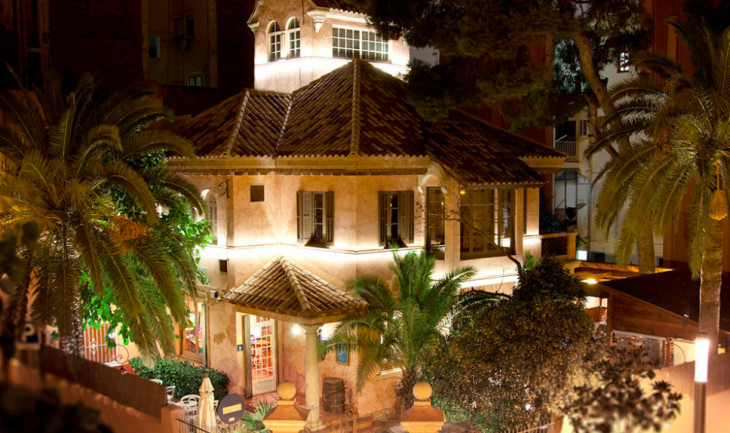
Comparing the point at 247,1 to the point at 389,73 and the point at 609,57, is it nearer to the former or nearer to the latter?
the point at 389,73

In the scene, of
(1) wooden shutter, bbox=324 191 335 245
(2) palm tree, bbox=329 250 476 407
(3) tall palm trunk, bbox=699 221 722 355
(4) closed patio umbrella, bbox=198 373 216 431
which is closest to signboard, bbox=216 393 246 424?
(4) closed patio umbrella, bbox=198 373 216 431

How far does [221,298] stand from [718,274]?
12.7 m

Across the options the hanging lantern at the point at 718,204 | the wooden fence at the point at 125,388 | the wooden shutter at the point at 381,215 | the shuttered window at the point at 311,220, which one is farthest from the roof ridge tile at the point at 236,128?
the hanging lantern at the point at 718,204

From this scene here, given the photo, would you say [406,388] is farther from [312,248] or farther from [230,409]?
[312,248]

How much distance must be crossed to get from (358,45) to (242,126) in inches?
233

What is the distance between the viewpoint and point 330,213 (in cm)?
2066

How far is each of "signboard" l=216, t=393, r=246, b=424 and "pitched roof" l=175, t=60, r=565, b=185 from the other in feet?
21.8

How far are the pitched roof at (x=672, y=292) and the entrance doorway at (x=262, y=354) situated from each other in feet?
31.4

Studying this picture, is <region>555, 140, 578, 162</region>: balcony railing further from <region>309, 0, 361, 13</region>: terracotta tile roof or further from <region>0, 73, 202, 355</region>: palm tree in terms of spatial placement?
<region>0, 73, 202, 355</region>: palm tree

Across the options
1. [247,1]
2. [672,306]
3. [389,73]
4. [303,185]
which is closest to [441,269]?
[303,185]

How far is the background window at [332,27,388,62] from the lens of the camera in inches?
978

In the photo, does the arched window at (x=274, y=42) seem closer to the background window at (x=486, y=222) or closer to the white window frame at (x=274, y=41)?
the white window frame at (x=274, y=41)

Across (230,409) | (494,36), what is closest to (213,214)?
(230,409)

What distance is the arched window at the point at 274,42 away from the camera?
83.8ft
